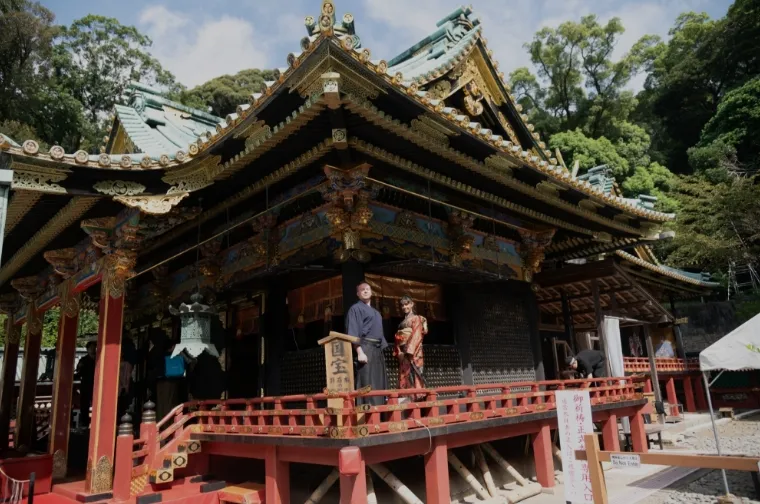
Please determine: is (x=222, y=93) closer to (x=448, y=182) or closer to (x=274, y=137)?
(x=448, y=182)

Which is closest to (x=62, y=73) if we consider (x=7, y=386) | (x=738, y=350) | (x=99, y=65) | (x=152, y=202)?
(x=99, y=65)

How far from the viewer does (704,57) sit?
129 feet

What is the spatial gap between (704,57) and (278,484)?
1794 inches

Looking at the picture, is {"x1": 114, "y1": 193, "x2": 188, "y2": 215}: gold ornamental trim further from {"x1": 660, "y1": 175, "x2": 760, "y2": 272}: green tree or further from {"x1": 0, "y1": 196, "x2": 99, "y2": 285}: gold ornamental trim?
{"x1": 660, "y1": 175, "x2": 760, "y2": 272}: green tree

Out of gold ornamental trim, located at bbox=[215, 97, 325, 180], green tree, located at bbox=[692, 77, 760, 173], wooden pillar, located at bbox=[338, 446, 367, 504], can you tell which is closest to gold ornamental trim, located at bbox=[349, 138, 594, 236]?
gold ornamental trim, located at bbox=[215, 97, 325, 180]

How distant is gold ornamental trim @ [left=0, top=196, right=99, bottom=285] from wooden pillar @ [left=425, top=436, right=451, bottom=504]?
5860 mm

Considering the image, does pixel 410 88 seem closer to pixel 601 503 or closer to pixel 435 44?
pixel 601 503

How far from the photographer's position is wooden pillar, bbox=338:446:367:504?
5.53 meters

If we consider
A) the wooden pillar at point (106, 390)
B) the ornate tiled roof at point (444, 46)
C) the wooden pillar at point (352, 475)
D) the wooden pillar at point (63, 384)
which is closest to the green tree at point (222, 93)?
the ornate tiled roof at point (444, 46)

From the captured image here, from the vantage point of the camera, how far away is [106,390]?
7883 mm

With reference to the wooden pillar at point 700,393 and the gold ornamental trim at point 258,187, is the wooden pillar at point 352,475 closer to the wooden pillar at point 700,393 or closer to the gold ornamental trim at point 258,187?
the gold ornamental trim at point 258,187

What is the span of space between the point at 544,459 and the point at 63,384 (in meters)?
8.68

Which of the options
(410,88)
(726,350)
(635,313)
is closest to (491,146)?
(410,88)

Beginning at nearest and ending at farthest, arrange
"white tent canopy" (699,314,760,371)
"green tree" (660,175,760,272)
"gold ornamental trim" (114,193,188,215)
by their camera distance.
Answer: "gold ornamental trim" (114,193,188,215) < "white tent canopy" (699,314,760,371) < "green tree" (660,175,760,272)
